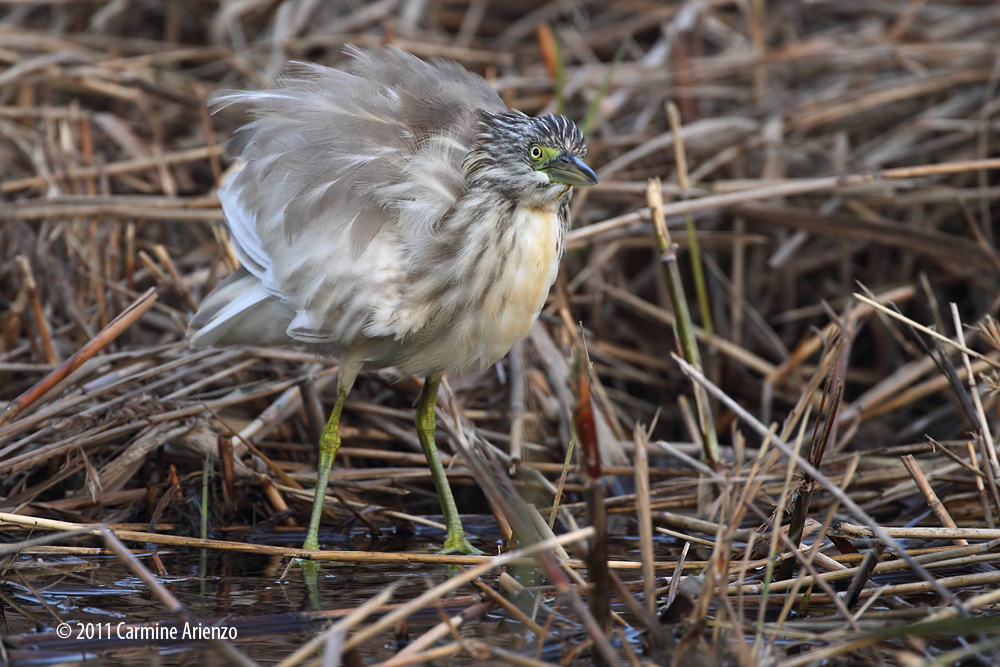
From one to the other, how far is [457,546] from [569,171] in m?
1.20

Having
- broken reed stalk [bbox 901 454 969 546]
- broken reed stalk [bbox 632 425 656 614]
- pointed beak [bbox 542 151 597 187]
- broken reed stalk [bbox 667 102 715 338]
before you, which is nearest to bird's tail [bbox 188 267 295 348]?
pointed beak [bbox 542 151 597 187]

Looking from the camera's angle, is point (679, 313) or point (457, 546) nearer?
point (457, 546)

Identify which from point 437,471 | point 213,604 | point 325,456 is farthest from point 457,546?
point 213,604

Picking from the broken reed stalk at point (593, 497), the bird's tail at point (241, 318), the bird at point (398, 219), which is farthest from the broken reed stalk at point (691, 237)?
the broken reed stalk at point (593, 497)

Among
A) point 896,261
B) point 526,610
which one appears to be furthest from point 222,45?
point 526,610

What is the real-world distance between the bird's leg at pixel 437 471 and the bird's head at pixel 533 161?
0.73m

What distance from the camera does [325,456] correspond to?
10.4 feet

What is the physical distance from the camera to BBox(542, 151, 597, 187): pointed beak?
105 inches

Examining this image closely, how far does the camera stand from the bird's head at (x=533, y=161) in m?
2.71

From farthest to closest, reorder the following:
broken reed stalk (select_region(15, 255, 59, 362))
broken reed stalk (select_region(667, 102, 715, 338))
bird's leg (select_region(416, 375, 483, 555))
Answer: broken reed stalk (select_region(667, 102, 715, 338)), broken reed stalk (select_region(15, 255, 59, 362)), bird's leg (select_region(416, 375, 483, 555))

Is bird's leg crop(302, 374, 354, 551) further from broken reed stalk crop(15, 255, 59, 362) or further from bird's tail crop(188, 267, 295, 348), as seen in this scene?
broken reed stalk crop(15, 255, 59, 362)

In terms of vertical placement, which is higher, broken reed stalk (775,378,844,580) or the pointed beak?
the pointed beak

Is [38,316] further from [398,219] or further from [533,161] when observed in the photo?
[533,161]

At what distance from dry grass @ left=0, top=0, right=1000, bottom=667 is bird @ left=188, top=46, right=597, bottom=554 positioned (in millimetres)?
393
